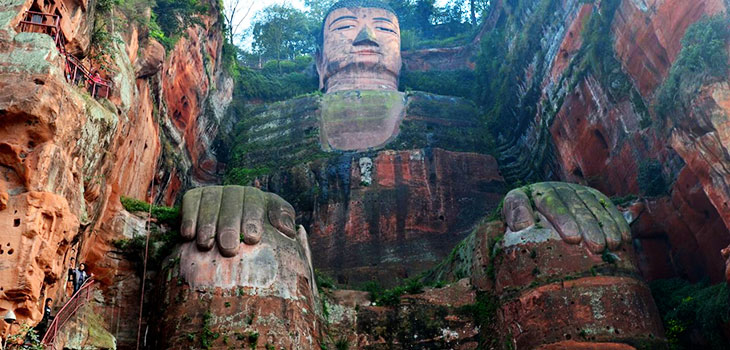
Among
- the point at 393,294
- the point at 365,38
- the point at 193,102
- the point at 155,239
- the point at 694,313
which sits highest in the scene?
the point at 365,38

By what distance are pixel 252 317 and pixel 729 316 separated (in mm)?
9569

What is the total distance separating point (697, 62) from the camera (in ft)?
59.9

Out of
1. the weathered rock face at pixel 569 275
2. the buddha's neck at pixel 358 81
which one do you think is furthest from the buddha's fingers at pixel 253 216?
the buddha's neck at pixel 358 81

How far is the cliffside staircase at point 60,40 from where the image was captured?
50.7 ft

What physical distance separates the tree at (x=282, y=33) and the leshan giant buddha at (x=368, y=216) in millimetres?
5885

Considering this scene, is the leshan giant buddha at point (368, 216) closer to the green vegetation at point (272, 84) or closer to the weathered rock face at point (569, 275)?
the weathered rock face at point (569, 275)

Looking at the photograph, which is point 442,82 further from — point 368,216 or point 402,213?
point 368,216

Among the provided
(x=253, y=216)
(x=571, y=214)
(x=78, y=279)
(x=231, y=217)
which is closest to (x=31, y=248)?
(x=78, y=279)

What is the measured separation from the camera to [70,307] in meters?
15.4

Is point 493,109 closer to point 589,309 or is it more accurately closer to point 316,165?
point 316,165

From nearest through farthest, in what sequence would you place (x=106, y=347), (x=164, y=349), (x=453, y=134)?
(x=106, y=347)
(x=164, y=349)
(x=453, y=134)

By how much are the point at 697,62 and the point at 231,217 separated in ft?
34.7

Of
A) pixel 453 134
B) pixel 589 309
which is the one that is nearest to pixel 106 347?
pixel 589 309

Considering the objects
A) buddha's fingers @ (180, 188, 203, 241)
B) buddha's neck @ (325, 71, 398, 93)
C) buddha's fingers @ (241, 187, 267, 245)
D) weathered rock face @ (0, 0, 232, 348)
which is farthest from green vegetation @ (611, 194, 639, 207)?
buddha's neck @ (325, 71, 398, 93)
